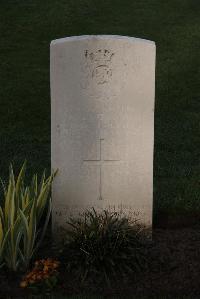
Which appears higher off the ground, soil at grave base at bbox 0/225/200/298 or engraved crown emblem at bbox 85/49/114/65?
engraved crown emblem at bbox 85/49/114/65

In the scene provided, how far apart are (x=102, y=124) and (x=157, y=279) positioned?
1.23 m

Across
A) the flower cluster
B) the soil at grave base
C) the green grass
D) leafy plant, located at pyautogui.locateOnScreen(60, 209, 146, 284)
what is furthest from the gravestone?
the green grass

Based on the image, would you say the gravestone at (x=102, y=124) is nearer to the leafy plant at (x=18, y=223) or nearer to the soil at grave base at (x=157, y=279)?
the leafy plant at (x=18, y=223)

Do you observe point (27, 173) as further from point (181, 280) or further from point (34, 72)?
point (34, 72)

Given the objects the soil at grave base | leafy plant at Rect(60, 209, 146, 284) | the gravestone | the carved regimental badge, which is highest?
the carved regimental badge

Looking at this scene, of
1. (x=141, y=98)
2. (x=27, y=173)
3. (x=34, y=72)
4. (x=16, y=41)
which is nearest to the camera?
(x=141, y=98)

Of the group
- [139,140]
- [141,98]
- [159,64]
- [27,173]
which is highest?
[159,64]

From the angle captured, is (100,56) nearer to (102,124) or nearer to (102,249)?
(102,124)

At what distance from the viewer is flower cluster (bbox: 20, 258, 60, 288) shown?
14.5 ft

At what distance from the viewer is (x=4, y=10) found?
1681cm

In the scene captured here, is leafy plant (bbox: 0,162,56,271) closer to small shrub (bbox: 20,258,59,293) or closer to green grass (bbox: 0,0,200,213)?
small shrub (bbox: 20,258,59,293)

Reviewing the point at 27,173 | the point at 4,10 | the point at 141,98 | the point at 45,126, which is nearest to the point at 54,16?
the point at 4,10

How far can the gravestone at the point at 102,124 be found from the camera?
15.7ft

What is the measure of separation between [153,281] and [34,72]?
843 centimetres
